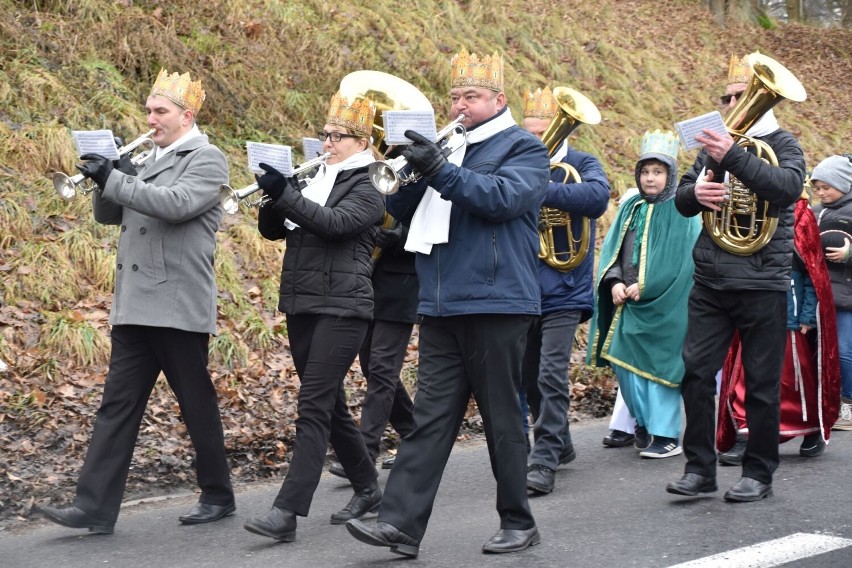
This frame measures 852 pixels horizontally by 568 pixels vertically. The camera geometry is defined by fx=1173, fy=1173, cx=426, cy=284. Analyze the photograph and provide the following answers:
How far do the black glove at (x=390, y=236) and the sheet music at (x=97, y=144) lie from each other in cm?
169

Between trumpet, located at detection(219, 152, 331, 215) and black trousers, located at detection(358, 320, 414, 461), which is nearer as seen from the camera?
trumpet, located at detection(219, 152, 331, 215)

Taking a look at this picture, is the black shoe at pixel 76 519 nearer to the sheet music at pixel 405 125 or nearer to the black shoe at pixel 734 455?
the sheet music at pixel 405 125

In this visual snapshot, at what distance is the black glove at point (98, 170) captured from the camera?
5.46 metres

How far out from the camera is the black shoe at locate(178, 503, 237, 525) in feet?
19.1

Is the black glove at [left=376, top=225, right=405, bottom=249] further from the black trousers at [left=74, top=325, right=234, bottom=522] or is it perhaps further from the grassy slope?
the grassy slope

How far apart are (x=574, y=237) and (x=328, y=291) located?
216 cm

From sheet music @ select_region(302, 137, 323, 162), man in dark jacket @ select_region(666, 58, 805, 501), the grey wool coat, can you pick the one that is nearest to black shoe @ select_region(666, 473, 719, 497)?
man in dark jacket @ select_region(666, 58, 805, 501)

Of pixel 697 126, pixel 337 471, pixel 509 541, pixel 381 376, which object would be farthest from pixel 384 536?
pixel 697 126

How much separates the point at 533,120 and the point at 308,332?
93.9 inches

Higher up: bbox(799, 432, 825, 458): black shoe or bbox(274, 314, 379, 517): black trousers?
bbox(274, 314, 379, 517): black trousers

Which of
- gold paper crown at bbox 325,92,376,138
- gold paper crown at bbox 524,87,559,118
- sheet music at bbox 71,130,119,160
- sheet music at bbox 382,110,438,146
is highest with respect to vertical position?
gold paper crown at bbox 524,87,559,118

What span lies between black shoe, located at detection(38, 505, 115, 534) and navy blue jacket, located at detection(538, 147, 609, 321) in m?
2.91

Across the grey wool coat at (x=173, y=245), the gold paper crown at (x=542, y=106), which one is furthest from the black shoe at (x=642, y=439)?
the grey wool coat at (x=173, y=245)

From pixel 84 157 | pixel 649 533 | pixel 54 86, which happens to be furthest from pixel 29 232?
pixel 649 533
